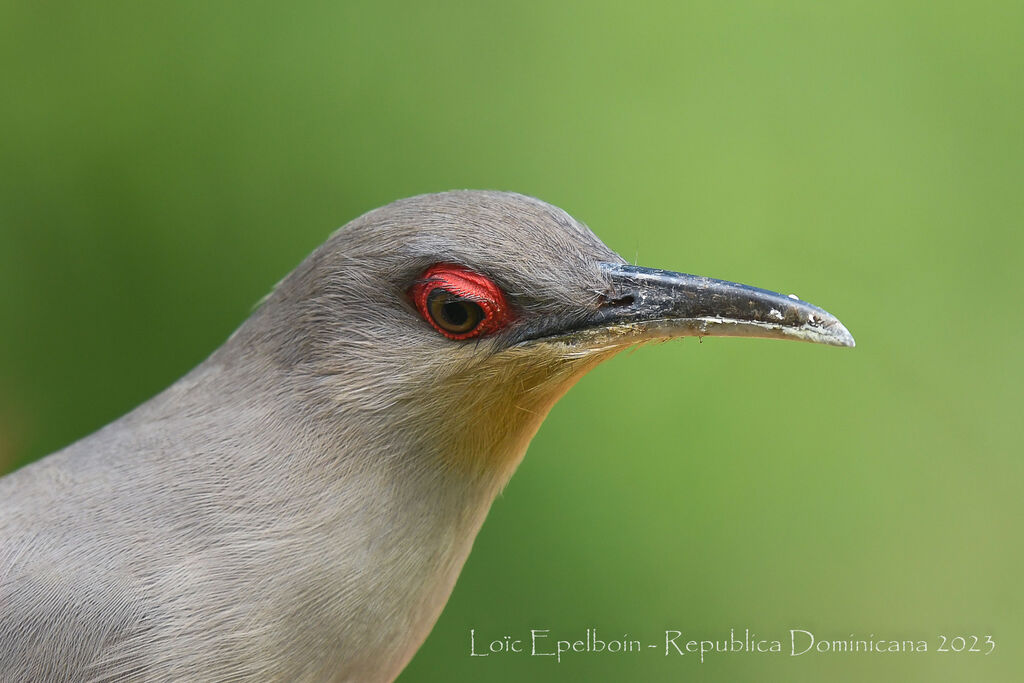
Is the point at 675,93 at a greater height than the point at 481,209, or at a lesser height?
greater

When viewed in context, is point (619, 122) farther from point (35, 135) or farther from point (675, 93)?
point (35, 135)

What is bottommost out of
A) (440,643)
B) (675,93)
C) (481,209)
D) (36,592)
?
(440,643)

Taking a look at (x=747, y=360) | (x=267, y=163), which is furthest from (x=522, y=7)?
(x=747, y=360)

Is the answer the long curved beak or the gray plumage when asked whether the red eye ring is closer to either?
the gray plumage

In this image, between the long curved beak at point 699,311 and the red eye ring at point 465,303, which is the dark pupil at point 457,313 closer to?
the red eye ring at point 465,303

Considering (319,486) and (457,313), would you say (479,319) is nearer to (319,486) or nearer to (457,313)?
(457,313)

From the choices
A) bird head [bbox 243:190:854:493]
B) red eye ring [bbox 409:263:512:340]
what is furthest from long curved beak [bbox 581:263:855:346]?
red eye ring [bbox 409:263:512:340]

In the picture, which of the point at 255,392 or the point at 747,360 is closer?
the point at 255,392

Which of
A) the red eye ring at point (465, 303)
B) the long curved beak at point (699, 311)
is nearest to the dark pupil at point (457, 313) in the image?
the red eye ring at point (465, 303)

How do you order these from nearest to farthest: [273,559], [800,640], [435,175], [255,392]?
[273,559]
[255,392]
[800,640]
[435,175]
